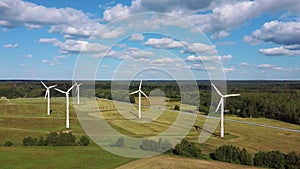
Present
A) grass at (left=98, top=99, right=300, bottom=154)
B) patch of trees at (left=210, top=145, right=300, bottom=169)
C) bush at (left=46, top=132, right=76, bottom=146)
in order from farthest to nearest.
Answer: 1. grass at (left=98, top=99, right=300, bottom=154)
2. bush at (left=46, top=132, right=76, bottom=146)
3. patch of trees at (left=210, top=145, right=300, bottom=169)

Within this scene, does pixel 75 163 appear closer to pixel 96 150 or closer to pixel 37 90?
pixel 96 150

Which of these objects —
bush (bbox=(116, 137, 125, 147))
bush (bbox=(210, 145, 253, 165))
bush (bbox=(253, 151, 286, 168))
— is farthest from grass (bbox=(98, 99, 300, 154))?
bush (bbox=(116, 137, 125, 147))

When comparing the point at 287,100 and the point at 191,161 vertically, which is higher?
the point at 287,100

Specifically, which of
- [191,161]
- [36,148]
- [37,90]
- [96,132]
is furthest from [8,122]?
[37,90]

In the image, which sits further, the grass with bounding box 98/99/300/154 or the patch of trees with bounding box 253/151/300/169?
the grass with bounding box 98/99/300/154

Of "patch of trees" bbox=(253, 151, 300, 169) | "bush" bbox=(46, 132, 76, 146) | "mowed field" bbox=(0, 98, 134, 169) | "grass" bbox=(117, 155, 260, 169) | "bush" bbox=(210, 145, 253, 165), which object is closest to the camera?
"grass" bbox=(117, 155, 260, 169)

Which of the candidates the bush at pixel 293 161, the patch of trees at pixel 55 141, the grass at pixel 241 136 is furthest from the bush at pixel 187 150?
the patch of trees at pixel 55 141

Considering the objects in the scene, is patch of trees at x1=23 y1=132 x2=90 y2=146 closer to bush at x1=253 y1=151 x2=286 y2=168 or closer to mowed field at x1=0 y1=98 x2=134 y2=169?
mowed field at x1=0 y1=98 x2=134 y2=169

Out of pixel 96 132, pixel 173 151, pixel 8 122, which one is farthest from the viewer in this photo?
pixel 8 122

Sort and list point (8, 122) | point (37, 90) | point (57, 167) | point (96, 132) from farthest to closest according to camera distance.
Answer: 1. point (37, 90)
2. point (8, 122)
3. point (96, 132)
4. point (57, 167)
